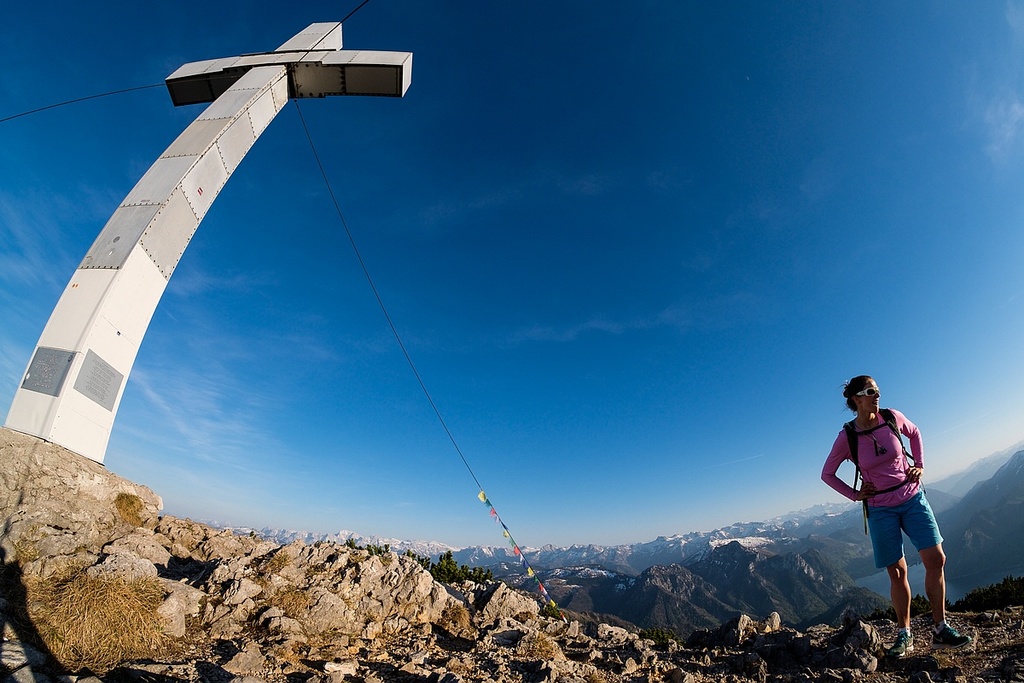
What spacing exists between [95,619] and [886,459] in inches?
354

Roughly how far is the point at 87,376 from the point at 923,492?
36.5 ft

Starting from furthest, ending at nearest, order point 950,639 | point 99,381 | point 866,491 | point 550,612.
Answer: point 550,612 → point 99,381 → point 866,491 → point 950,639

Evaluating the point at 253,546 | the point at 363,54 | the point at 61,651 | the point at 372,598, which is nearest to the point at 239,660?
the point at 61,651

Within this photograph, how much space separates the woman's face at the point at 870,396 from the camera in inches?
187

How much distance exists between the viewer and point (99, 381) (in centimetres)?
647

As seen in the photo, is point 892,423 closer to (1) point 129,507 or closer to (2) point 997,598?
(2) point 997,598

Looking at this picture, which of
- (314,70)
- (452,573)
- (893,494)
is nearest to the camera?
(893,494)

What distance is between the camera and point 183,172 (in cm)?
777

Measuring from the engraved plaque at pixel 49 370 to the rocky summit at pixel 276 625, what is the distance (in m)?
0.75

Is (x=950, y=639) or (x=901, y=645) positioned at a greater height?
(x=950, y=639)

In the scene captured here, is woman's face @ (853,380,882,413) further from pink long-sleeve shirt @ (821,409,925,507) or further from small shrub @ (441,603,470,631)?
small shrub @ (441,603,470,631)

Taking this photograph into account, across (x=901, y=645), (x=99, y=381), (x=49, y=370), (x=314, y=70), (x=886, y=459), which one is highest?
(x=314, y=70)

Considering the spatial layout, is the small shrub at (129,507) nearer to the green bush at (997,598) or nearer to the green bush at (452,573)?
the green bush at (452,573)

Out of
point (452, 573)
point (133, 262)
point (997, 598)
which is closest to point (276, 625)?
point (133, 262)
